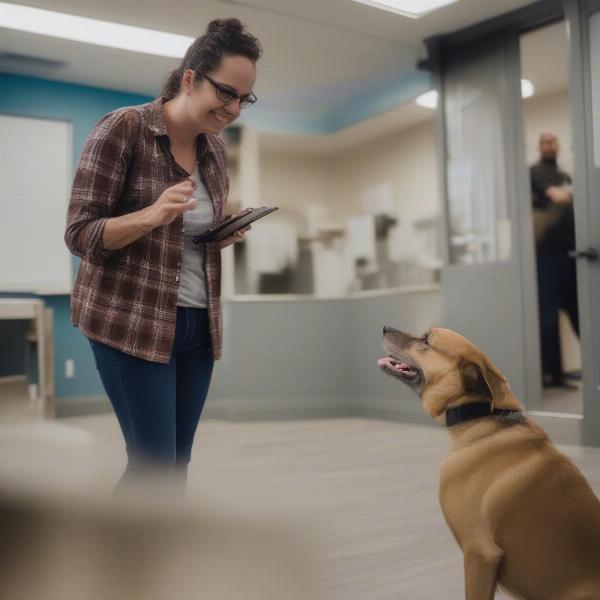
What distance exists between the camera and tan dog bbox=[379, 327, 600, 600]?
1.33m

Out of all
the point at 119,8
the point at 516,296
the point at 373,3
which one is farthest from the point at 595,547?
the point at 119,8

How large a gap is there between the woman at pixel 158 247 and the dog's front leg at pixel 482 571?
2.00 ft

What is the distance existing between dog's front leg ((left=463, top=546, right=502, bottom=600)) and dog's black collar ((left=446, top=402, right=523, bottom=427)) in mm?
272

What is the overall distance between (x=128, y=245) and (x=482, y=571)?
0.94 metres

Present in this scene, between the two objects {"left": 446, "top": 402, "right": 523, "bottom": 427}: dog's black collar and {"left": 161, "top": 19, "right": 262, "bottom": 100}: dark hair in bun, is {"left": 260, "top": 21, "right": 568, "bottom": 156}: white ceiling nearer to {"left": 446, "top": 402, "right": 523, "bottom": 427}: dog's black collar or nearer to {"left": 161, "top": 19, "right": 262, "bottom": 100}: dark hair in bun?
{"left": 446, "top": 402, "right": 523, "bottom": 427}: dog's black collar

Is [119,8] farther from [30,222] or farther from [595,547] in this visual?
[595,547]

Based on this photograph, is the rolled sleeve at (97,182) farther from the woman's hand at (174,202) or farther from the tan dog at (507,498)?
the tan dog at (507,498)

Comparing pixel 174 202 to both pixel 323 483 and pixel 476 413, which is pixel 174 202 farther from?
pixel 323 483

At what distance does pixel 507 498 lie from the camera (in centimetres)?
141

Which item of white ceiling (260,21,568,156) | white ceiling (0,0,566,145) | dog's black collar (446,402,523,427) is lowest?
dog's black collar (446,402,523,427)

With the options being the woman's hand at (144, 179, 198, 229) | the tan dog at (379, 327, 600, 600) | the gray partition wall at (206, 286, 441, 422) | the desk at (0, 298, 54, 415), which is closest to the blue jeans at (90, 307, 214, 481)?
the woman's hand at (144, 179, 198, 229)

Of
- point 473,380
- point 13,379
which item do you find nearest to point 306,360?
point 473,380

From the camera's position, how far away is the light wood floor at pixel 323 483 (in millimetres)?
335

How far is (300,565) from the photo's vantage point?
1.01 ft
